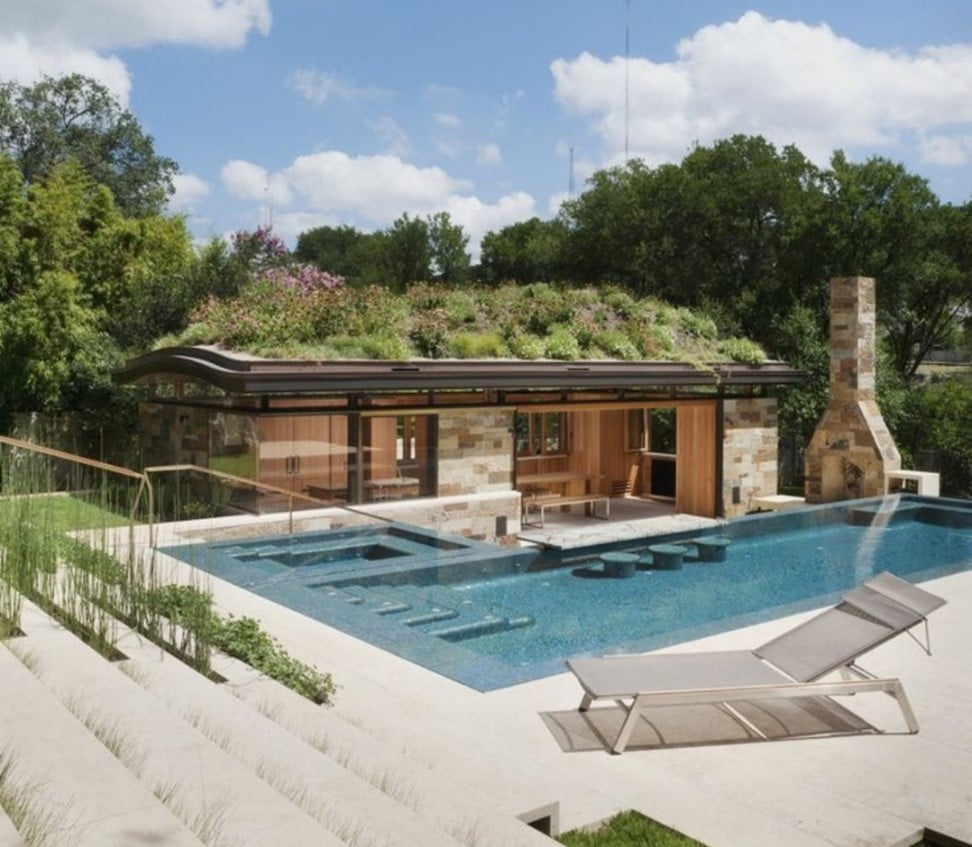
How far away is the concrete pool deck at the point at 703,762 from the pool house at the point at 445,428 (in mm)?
4856

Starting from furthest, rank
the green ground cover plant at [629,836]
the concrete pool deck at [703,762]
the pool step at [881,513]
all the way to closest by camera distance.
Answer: the pool step at [881,513] → the concrete pool deck at [703,762] → the green ground cover plant at [629,836]

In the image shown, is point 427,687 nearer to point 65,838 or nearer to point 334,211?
point 65,838

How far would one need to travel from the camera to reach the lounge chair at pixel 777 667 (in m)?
5.59

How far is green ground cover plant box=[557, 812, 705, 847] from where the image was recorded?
4074 mm

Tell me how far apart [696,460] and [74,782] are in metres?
14.6

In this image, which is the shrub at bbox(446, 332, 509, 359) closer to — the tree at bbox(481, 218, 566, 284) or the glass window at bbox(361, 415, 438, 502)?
the glass window at bbox(361, 415, 438, 502)

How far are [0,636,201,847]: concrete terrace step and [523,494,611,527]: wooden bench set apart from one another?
37.7ft

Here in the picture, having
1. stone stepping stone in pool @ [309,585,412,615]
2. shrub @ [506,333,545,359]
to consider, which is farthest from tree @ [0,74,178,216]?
stone stepping stone in pool @ [309,585,412,615]

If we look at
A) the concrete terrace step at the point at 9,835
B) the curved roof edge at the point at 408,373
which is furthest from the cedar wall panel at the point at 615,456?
the concrete terrace step at the point at 9,835

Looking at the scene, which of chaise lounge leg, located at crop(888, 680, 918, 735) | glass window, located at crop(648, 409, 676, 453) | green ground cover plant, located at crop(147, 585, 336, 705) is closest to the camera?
chaise lounge leg, located at crop(888, 680, 918, 735)

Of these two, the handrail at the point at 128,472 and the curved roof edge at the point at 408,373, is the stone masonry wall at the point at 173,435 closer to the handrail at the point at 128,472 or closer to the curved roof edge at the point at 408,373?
the curved roof edge at the point at 408,373

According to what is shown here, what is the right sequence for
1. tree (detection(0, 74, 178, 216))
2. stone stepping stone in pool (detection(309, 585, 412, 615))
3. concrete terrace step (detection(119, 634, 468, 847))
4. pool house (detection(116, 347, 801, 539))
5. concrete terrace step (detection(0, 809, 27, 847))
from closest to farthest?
concrete terrace step (detection(0, 809, 27, 847))
concrete terrace step (detection(119, 634, 468, 847))
stone stepping stone in pool (detection(309, 585, 412, 615))
pool house (detection(116, 347, 801, 539))
tree (detection(0, 74, 178, 216))

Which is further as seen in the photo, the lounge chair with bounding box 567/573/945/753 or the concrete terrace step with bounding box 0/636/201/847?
the lounge chair with bounding box 567/573/945/753

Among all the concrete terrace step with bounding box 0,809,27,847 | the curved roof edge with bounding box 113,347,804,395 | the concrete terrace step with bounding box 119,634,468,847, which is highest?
the curved roof edge with bounding box 113,347,804,395
